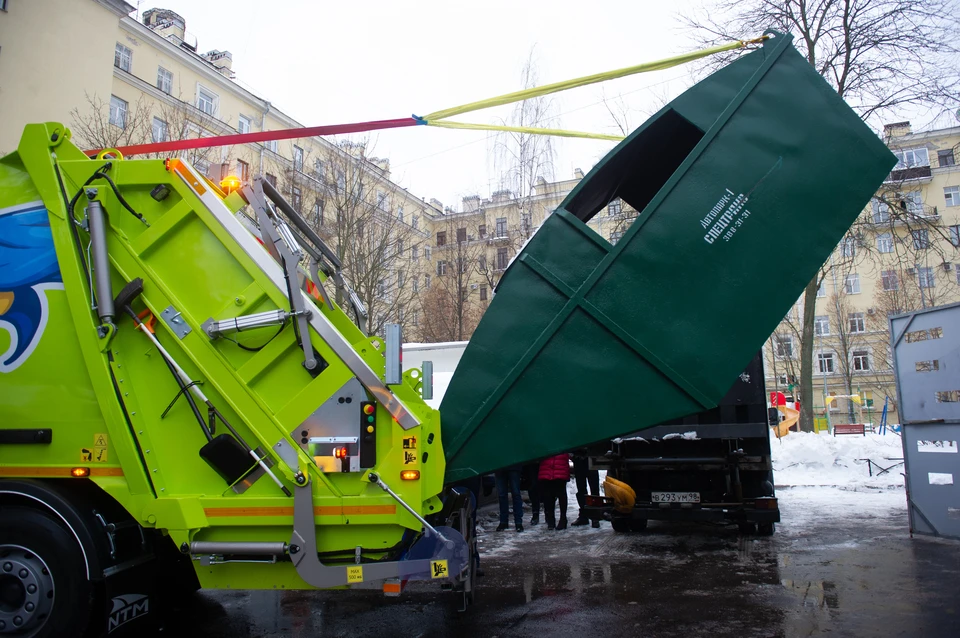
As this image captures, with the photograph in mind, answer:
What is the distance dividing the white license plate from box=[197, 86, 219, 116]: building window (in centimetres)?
2629

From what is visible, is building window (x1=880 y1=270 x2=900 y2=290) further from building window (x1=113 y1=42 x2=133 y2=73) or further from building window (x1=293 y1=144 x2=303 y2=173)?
building window (x1=113 y1=42 x2=133 y2=73)

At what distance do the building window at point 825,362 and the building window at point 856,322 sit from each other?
278 centimetres

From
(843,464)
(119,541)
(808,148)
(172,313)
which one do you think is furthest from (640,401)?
(843,464)

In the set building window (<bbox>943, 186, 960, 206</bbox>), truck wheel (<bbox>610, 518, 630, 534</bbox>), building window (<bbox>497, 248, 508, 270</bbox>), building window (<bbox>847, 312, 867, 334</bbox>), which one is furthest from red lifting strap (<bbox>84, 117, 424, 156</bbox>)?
building window (<bbox>943, 186, 960, 206</bbox>)

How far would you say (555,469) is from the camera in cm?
887

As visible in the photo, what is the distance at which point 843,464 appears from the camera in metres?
14.5

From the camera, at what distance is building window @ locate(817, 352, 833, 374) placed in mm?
45881

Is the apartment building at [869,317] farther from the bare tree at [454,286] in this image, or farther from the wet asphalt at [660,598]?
the wet asphalt at [660,598]

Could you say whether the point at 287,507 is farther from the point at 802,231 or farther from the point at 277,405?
the point at 802,231

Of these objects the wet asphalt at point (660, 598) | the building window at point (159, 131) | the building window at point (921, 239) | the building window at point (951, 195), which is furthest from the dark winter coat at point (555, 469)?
the building window at point (951, 195)

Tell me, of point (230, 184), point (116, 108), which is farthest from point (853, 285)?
point (230, 184)

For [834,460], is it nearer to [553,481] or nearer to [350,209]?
[553,481]

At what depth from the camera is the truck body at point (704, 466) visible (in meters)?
7.17

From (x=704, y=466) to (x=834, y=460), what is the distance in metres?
9.44
